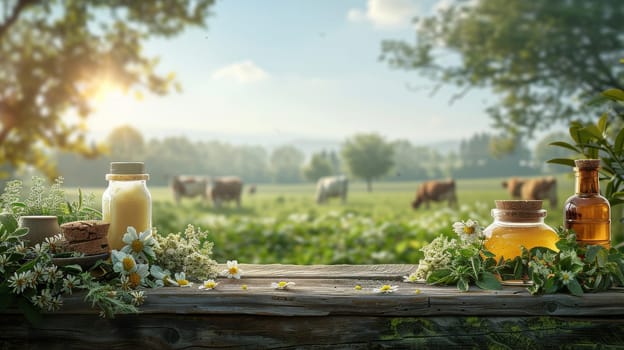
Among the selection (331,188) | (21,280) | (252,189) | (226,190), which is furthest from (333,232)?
(252,189)

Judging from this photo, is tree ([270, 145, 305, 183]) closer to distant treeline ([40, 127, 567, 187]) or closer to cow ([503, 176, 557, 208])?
distant treeline ([40, 127, 567, 187])

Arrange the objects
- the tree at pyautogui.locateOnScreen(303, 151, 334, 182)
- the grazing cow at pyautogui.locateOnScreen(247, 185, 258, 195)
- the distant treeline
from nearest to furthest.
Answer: the distant treeline, the tree at pyautogui.locateOnScreen(303, 151, 334, 182), the grazing cow at pyautogui.locateOnScreen(247, 185, 258, 195)

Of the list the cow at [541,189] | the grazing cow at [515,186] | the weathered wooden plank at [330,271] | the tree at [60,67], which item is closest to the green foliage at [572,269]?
the weathered wooden plank at [330,271]

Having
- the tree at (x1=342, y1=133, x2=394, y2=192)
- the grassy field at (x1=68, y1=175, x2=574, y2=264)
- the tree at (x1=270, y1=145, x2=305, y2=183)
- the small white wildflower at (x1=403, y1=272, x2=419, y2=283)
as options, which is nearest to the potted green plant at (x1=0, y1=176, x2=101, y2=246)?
the small white wildflower at (x1=403, y1=272, x2=419, y2=283)

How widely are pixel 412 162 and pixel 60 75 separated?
642 cm

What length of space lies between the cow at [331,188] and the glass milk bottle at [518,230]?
10477 millimetres

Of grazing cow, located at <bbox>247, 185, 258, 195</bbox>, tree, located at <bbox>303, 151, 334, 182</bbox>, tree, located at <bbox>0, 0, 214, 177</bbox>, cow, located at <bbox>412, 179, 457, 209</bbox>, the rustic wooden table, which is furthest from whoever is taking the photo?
grazing cow, located at <bbox>247, 185, 258, 195</bbox>

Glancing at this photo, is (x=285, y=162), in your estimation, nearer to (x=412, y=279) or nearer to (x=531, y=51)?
(x=531, y=51)

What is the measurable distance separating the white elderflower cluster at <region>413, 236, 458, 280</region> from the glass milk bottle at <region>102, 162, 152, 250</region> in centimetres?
88

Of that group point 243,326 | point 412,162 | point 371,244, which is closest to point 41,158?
point 371,244

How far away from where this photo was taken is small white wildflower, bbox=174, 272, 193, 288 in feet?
5.34

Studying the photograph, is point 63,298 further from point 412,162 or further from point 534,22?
point 412,162

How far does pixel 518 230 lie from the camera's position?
159 cm

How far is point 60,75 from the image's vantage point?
255 inches
